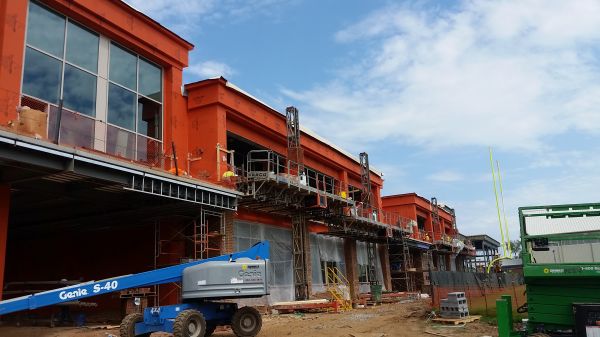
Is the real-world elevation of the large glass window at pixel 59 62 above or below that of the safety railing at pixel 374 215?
above

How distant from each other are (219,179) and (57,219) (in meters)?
7.27

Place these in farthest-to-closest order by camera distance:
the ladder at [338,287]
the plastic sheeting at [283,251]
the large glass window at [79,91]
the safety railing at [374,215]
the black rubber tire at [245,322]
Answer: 1. the safety railing at [374,215]
2. the ladder at [338,287]
3. the plastic sheeting at [283,251]
4. the large glass window at [79,91]
5. the black rubber tire at [245,322]

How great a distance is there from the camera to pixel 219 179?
21.1 meters

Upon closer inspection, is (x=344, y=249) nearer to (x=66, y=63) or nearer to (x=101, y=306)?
(x=101, y=306)

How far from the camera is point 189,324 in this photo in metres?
11.7

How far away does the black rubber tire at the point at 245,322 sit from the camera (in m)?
13.0

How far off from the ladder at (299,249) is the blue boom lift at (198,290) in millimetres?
12287

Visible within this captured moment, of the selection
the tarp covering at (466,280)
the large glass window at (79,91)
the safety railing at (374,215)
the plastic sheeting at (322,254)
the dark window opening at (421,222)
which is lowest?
the tarp covering at (466,280)

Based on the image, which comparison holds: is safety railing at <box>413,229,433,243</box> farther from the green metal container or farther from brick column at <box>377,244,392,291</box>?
the green metal container

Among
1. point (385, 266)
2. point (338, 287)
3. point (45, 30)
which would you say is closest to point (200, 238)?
point (45, 30)

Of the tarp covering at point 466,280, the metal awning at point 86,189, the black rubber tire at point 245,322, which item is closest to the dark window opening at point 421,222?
Result: the tarp covering at point 466,280

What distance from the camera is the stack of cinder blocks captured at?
16.8 metres

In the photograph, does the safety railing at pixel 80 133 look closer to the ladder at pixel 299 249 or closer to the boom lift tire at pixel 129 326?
the boom lift tire at pixel 129 326

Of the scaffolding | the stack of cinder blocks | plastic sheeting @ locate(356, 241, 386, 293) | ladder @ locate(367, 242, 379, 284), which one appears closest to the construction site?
the stack of cinder blocks
